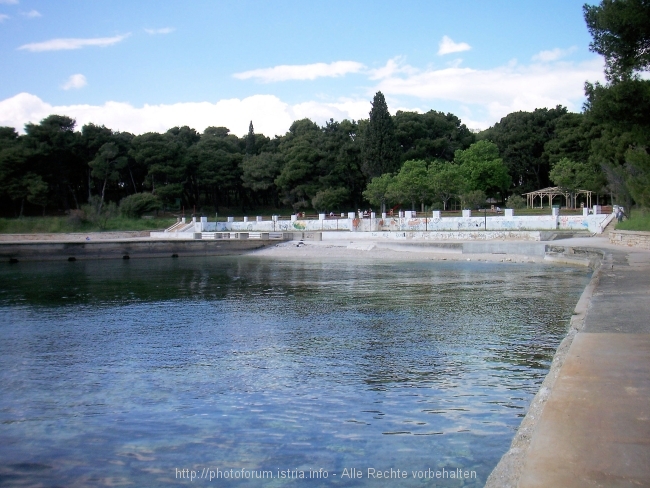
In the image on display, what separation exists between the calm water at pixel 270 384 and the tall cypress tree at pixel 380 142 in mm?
47497

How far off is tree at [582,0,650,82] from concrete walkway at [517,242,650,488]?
36.5ft

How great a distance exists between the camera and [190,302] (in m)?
18.3

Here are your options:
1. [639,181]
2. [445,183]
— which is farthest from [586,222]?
[445,183]

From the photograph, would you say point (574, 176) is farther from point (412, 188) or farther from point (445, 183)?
point (412, 188)

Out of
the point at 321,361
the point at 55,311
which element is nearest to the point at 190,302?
the point at 55,311

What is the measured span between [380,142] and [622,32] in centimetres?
4811

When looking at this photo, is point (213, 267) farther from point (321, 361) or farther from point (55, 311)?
point (321, 361)

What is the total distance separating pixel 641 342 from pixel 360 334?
17.9 feet

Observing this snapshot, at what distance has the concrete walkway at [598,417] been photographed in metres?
4.12

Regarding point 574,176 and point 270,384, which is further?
point 574,176

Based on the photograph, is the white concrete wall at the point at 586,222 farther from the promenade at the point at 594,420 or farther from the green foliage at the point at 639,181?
the promenade at the point at 594,420

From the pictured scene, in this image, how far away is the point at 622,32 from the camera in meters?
17.8

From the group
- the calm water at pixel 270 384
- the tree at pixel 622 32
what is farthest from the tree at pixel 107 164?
the tree at pixel 622 32

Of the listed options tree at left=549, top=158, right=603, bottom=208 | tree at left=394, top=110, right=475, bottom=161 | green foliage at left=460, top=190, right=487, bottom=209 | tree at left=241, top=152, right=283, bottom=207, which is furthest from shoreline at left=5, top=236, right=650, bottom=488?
tree at left=394, top=110, right=475, bottom=161
